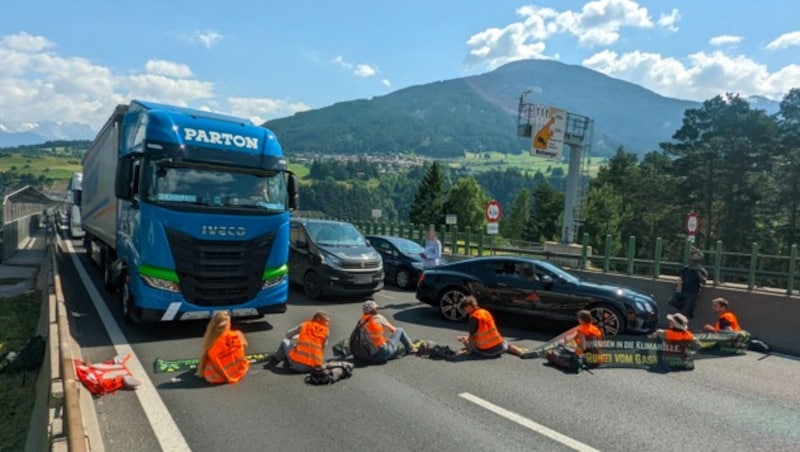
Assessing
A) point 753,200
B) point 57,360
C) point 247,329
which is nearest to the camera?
point 57,360

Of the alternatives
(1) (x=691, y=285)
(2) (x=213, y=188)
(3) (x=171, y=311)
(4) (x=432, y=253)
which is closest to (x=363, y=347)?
(3) (x=171, y=311)

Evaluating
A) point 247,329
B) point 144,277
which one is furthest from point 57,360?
point 247,329

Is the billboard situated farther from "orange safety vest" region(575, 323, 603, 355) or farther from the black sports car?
"orange safety vest" region(575, 323, 603, 355)

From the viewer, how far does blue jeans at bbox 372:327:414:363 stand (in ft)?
24.1

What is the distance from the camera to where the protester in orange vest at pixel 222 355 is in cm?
629

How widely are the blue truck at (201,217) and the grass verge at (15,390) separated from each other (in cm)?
163

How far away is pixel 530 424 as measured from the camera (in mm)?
5340

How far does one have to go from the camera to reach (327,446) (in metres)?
4.64

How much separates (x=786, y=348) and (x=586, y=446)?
738cm

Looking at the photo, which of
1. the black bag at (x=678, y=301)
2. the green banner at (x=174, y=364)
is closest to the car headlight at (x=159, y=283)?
the green banner at (x=174, y=364)

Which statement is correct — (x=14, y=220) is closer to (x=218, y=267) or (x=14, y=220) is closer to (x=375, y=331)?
(x=218, y=267)

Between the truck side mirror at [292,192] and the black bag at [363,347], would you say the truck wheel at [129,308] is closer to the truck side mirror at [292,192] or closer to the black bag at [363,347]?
the truck side mirror at [292,192]

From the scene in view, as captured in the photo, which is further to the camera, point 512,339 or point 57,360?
point 512,339

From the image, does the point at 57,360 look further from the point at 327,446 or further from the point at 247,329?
the point at 247,329
